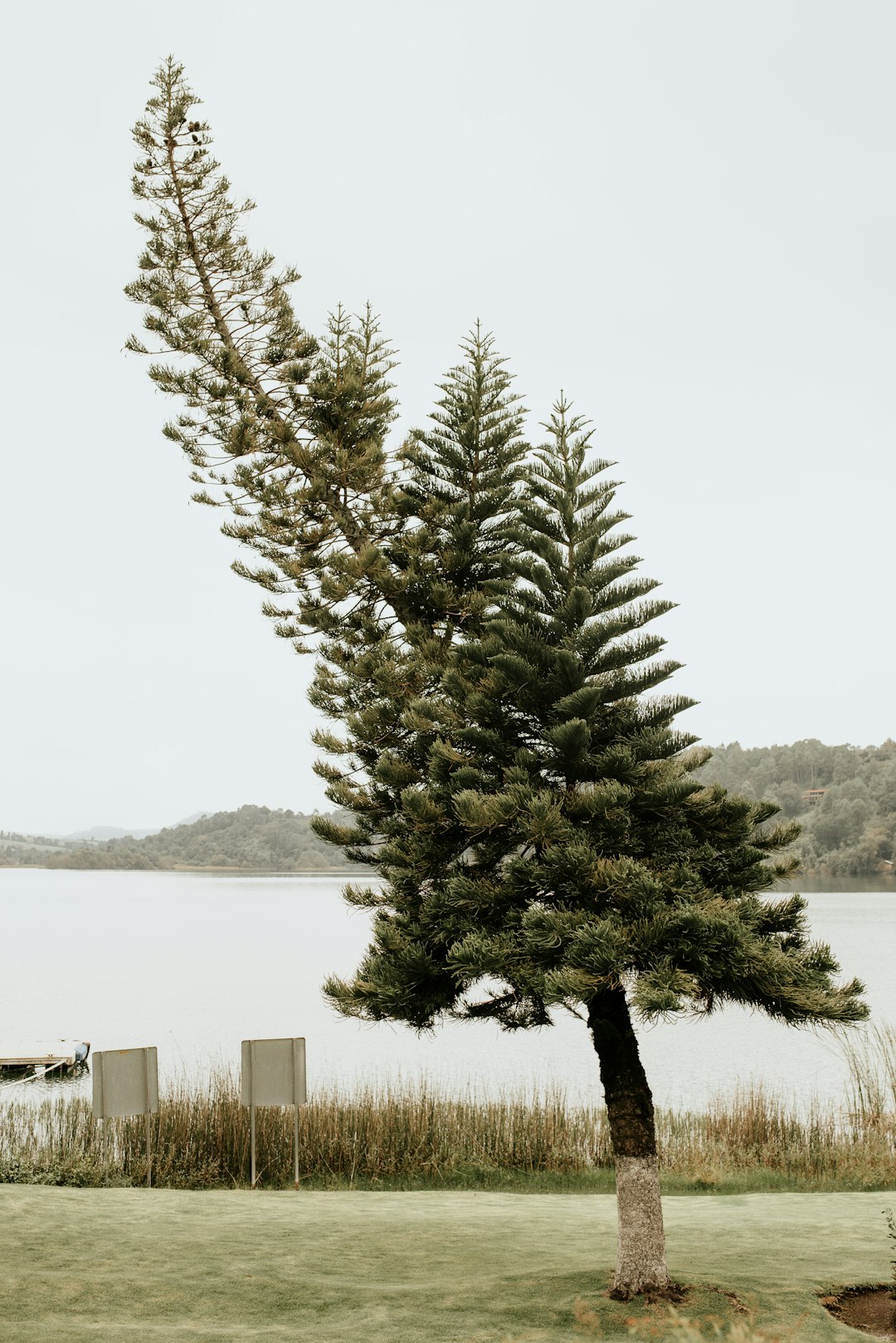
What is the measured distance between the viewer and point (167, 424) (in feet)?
34.0

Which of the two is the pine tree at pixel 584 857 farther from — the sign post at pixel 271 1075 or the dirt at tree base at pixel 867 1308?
the sign post at pixel 271 1075

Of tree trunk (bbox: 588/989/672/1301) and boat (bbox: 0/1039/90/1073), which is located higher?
tree trunk (bbox: 588/989/672/1301)

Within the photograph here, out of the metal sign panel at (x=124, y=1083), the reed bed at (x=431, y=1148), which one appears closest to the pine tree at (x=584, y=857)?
the metal sign panel at (x=124, y=1083)

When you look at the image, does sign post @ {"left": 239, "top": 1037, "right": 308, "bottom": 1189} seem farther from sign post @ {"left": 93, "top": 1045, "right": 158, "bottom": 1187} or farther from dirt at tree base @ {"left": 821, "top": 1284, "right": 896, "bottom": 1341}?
dirt at tree base @ {"left": 821, "top": 1284, "right": 896, "bottom": 1341}

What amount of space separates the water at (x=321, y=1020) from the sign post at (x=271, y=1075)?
1.60m

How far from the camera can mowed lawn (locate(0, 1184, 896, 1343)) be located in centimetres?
603

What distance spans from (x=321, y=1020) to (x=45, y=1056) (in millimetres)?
7858

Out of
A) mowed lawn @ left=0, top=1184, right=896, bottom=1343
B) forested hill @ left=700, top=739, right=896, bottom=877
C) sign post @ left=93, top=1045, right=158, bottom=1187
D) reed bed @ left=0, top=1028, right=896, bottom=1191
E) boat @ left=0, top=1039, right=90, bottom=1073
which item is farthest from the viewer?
forested hill @ left=700, top=739, right=896, bottom=877

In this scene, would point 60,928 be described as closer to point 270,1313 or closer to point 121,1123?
point 121,1123

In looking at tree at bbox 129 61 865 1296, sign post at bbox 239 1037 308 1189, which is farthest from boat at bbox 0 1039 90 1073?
tree at bbox 129 61 865 1296

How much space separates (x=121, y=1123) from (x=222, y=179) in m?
8.55

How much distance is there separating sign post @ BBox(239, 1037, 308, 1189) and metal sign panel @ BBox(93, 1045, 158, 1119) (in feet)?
2.53

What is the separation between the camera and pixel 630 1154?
6617mm

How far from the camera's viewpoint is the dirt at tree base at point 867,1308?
6.11 m
